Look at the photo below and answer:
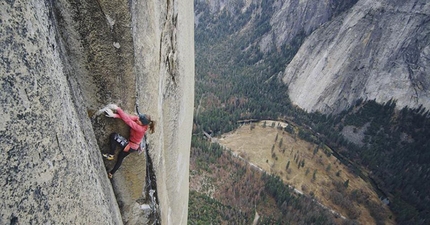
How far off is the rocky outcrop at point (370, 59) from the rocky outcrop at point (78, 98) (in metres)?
66.5

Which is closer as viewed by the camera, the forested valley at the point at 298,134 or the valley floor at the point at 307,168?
the forested valley at the point at 298,134

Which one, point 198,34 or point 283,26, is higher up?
point 283,26

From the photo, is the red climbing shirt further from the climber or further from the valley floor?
the valley floor

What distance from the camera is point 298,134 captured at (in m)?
60.5

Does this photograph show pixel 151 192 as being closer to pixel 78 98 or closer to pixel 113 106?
pixel 113 106

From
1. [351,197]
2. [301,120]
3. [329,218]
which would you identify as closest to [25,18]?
[329,218]

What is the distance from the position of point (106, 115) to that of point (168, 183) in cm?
355

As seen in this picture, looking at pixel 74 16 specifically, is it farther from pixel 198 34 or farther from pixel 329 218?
pixel 198 34

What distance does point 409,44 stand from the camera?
58.8 meters

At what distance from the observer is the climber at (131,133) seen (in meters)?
4.96

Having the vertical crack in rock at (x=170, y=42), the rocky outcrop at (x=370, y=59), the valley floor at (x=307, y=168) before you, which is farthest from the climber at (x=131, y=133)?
the rocky outcrop at (x=370, y=59)

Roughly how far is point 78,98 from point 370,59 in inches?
2797

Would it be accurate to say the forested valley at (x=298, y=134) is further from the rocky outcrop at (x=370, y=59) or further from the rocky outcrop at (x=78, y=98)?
the rocky outcrop at (x=78, y=98)

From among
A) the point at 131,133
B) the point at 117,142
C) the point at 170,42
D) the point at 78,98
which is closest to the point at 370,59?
the point at 170,42
